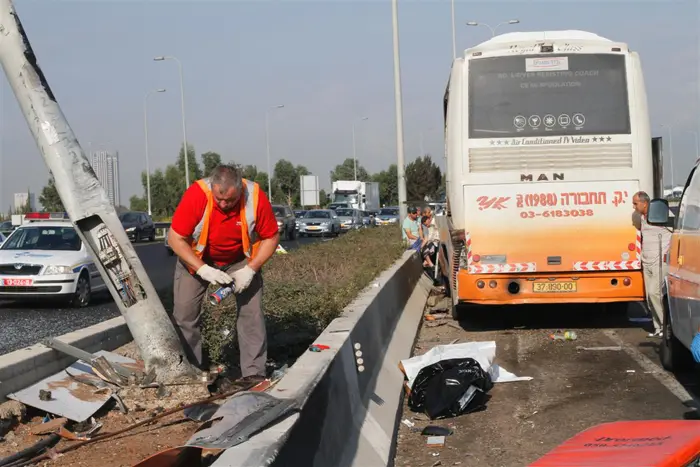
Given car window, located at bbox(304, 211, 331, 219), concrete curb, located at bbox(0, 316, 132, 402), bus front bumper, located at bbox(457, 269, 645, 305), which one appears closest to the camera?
concrete curb, located at bbox(0, 316, 132, 402)

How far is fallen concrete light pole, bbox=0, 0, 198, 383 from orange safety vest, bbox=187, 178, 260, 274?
481 mm

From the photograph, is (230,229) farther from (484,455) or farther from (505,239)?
(505,239)

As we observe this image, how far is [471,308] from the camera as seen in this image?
51.0 ft

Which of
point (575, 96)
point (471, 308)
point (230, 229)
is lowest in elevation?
point (471, 308)

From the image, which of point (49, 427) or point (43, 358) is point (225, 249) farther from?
point (49, 427)

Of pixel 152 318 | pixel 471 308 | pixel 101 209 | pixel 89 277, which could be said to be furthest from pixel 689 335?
pixel 89 277

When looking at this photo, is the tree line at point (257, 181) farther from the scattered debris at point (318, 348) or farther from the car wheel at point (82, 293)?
the scattered debris at point (318, 348)

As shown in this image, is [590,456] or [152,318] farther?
[152,318]

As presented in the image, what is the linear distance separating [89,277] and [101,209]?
40.5 ft

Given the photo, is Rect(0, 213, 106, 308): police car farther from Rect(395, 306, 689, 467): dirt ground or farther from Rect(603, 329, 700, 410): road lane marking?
Rect(603, 329, 700, 410): road lane marking

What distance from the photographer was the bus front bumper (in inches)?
486

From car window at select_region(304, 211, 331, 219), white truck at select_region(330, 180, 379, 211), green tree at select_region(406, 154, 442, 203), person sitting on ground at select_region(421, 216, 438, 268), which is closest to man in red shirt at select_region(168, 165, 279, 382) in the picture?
person sitting on ground at select_region(421, 216, 438, 268)

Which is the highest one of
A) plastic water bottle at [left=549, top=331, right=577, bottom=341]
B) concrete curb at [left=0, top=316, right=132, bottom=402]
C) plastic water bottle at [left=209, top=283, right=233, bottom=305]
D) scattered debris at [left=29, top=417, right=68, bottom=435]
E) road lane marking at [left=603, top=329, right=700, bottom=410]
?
plastic water bottle at [left=209, top=283, right=233, bottom=305]

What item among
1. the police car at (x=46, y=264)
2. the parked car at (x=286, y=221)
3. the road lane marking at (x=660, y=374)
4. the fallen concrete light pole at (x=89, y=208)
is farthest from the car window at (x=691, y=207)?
the parked car at (x=286, y=221)
